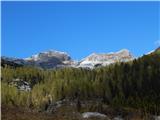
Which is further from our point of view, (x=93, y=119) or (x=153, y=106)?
(x=153, y=106)

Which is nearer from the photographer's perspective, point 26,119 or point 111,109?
point 26,119

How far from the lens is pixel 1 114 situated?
30781 millimetres

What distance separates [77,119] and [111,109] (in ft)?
556

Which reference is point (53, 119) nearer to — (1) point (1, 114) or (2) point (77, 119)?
(2) point (77, 119)

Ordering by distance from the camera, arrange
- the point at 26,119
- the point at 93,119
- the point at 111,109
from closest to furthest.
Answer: the point at 26,119
the point at 93,119
the point at 111,109

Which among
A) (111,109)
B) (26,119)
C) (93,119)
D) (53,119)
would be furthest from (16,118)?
(111,109)

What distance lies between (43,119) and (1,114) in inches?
124

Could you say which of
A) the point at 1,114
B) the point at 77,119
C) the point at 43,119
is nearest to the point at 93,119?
the point at 77,119

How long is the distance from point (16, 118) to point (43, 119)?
1.87m

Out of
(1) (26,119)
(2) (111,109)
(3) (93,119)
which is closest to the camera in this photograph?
(1) (26,119)

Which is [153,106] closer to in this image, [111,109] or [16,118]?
[111,109]

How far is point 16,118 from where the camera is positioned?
29.1 meters

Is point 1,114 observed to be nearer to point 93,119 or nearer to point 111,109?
point 93,119

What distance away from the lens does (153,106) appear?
656 ft
